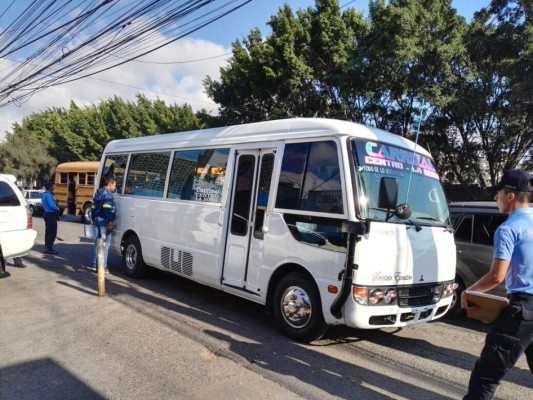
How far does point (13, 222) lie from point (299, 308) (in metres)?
5.10

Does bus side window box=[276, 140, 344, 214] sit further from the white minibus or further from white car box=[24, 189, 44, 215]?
white car box=[24, 189, 44, 215]

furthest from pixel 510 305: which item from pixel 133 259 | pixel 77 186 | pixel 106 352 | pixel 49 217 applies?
pixel 77 186

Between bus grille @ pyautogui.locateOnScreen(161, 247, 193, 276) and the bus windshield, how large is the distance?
315 cm

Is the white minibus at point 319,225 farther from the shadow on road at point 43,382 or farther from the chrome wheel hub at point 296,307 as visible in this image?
the shadow on road at point 43,382

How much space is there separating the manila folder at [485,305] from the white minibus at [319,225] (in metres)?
1.36

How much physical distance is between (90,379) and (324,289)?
2.43 m

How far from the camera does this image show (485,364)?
2.96m

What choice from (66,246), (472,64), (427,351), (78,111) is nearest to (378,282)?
(427,351)

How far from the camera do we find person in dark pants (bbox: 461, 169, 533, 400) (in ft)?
9.60

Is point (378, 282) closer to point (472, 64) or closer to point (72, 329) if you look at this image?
point (72, 329)

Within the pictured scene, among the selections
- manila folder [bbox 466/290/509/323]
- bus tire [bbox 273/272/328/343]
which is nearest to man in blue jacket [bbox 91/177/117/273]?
bus tire [bbox 273/272/328/343]

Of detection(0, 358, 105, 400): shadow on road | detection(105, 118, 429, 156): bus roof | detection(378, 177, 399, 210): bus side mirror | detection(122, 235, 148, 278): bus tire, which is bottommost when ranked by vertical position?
detection(0, 358, 105, 400): shadow on road

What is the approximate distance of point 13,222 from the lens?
Result: 732cm

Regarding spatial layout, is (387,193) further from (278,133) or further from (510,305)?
(278,133)
